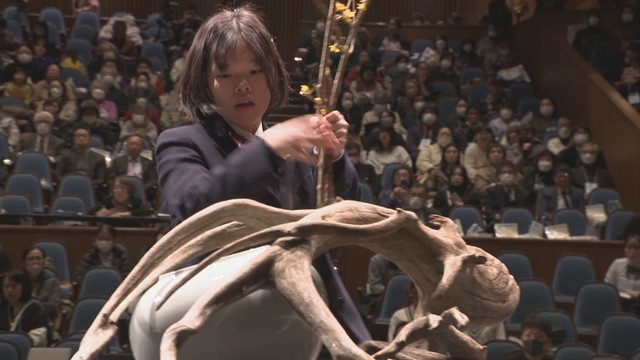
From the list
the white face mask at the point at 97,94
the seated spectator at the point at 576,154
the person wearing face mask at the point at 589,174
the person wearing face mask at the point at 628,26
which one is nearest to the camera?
the person wearing face mask at the point at 589,174

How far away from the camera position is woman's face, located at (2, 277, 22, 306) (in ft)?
21.2

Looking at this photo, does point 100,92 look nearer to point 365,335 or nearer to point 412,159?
point 412,159

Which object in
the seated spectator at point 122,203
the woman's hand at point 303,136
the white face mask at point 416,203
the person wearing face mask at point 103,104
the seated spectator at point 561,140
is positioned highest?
the woman's hand at point 303,136

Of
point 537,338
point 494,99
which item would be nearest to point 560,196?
point 494,99

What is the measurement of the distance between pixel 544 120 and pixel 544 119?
3 cm

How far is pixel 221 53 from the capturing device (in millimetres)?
1537

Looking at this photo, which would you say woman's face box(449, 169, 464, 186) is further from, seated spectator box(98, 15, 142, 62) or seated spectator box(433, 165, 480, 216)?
seated spectator box(98, 15, 142, 62)

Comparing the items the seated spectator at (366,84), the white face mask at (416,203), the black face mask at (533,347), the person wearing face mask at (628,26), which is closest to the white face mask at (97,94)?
the seated spectator at (366,84)

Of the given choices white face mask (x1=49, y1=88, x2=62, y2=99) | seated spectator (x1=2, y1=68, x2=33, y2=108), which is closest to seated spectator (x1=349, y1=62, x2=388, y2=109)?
white face mask (x1=49, y1=88, x2=62, y2=99)

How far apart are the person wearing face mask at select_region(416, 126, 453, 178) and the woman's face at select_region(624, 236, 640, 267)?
8.42 feet

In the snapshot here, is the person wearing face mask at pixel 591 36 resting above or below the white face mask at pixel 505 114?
above

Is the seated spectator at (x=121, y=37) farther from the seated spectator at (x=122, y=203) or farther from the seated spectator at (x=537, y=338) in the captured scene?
the seated spectator at (x=537, y=338)

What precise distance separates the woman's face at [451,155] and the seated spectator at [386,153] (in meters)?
0.43

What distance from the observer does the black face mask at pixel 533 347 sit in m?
6.51
